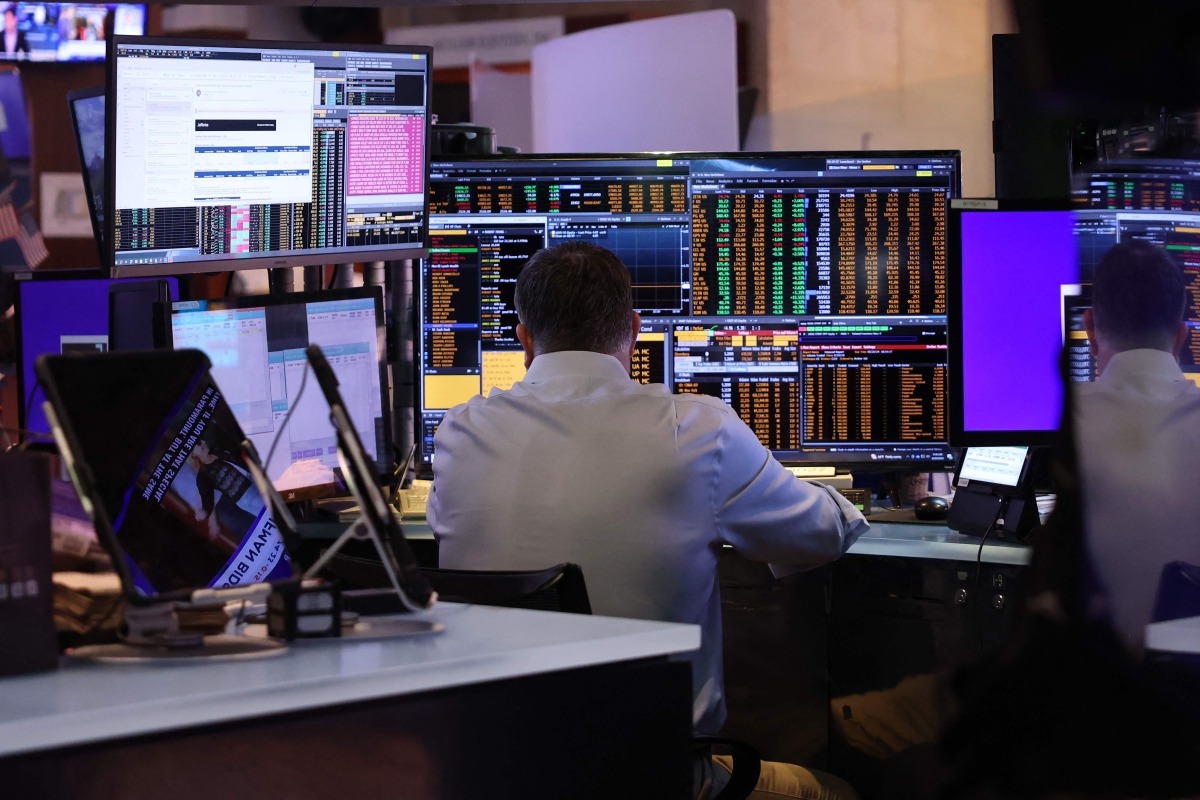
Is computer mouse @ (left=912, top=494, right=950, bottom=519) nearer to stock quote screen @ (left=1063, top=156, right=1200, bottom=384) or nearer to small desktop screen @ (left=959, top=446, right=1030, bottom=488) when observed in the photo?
small desktop screen @ (left=959, top=446, right=1030, bottom=488)

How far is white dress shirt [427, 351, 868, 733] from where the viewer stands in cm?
188

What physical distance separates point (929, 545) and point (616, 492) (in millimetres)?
691

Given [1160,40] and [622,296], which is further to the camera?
[622,296]

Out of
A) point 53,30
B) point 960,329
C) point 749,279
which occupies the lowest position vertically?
point 960,329

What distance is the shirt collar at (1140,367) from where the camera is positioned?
88 cm

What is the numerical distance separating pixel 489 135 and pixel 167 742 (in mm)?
2183

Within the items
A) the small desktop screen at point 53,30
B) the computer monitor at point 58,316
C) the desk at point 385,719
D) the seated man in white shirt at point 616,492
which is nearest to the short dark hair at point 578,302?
the seated man in white shirt at point 616,492

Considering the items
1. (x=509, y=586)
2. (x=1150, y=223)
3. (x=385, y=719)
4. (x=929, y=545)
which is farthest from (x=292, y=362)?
(x=1150, y=223)

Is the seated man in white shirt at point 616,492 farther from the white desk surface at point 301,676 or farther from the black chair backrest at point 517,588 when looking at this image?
the white desk surface at point 301,676

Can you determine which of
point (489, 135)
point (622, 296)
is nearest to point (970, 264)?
point (622, 296)

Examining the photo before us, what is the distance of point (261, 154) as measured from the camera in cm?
245

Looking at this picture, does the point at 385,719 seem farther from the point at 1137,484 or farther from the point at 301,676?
the point at 1137,484

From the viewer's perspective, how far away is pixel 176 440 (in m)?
1.30

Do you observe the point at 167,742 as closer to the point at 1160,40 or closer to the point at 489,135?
the point at 1160,40
